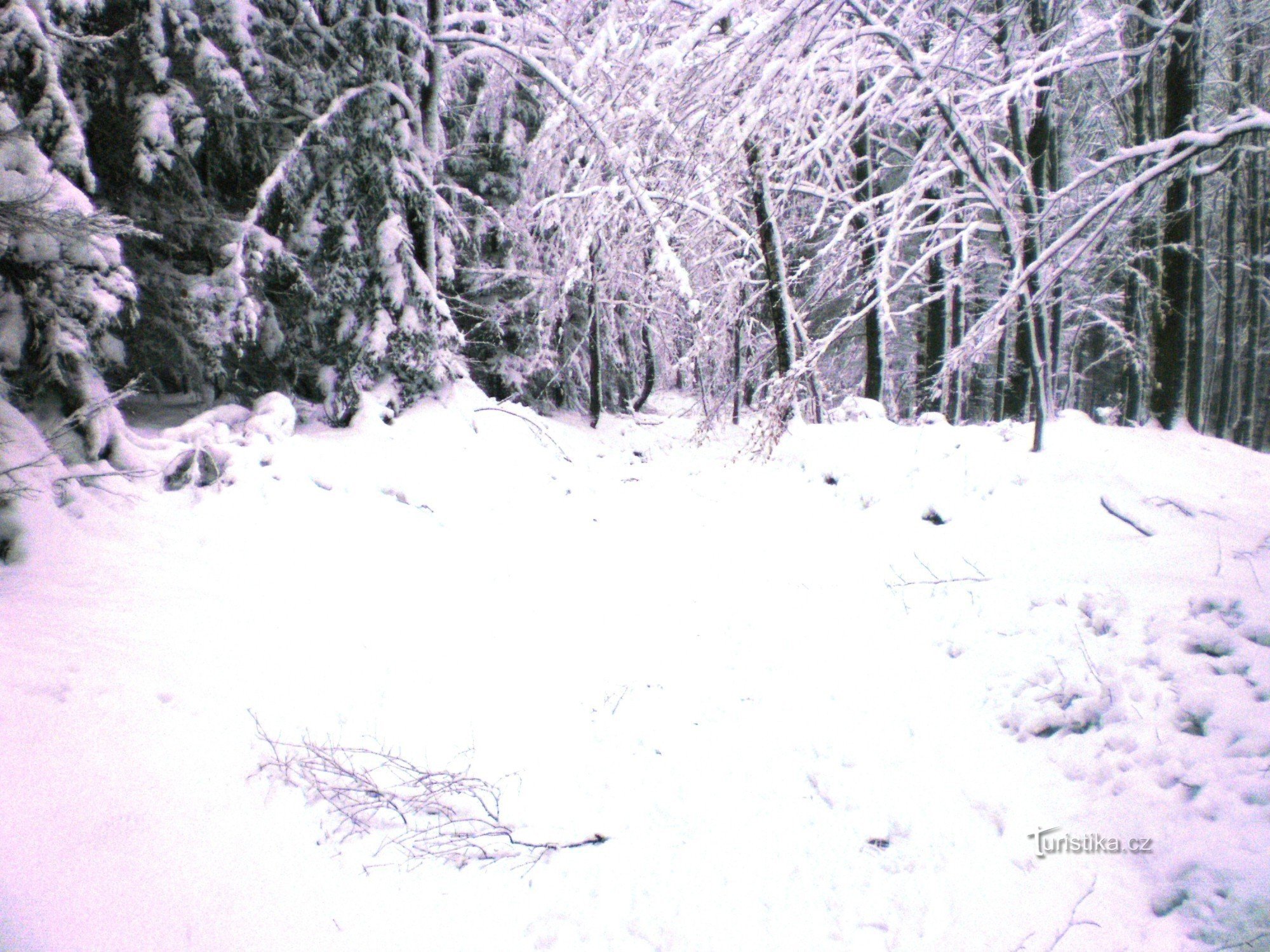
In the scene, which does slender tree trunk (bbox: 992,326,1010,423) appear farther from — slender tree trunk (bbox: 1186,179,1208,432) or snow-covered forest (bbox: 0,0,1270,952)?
slender tree trunk (bbox: 1186,179,1208,432)

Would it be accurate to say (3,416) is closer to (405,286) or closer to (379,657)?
(379,657)

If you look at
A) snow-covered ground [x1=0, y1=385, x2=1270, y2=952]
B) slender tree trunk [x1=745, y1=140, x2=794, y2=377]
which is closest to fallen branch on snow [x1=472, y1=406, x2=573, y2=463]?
snow-covered ground [x1=0, y1=385, x2=1270, y2=952]

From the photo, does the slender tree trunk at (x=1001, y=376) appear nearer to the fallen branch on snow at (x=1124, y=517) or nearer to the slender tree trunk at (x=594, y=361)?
the fallen branch on snow at (x=1124, y=517)

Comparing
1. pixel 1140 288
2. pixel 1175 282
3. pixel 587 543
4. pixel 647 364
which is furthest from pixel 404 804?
pixel 647 364

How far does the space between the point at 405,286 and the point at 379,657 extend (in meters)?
6.10

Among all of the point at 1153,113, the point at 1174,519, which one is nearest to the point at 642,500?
the point at 1174,519

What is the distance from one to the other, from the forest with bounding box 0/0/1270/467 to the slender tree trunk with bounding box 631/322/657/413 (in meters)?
5.65

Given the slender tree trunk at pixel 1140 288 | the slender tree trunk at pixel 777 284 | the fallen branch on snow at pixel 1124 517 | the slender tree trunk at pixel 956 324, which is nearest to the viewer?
the fallen branch on snow at pixel 1124 517

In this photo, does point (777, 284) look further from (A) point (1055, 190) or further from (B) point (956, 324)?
(B) point (956, 324)

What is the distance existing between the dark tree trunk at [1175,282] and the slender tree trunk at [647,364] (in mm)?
12960

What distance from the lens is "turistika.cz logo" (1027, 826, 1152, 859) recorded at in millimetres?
2525

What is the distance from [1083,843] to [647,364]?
848 inches

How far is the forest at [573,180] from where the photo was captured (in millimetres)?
4949

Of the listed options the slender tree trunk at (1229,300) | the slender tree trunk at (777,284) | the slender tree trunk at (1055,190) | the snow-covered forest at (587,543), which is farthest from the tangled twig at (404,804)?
the slender tree trunk at (1229,300)
